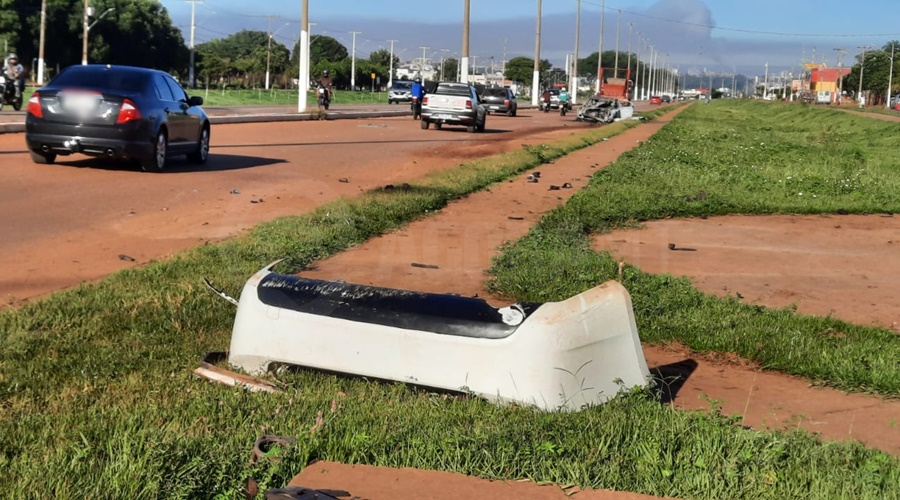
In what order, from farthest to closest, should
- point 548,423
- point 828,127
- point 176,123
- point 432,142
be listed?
point 828,127
point 432,142
point 176,123
point 548,423

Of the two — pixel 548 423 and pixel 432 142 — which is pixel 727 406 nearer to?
pixel 548 423

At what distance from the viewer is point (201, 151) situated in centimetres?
1722

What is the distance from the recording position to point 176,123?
52.7 ft

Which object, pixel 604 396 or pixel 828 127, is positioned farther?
pixel 828 127

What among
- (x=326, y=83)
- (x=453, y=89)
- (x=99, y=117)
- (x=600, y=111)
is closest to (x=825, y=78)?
(x=600, y=111)

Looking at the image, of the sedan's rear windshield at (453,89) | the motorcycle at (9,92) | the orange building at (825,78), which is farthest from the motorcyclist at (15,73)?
the orange building at (825,78)

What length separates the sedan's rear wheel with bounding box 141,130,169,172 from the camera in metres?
15.1

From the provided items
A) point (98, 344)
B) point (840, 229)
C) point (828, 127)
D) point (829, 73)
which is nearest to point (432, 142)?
point (840, 229)

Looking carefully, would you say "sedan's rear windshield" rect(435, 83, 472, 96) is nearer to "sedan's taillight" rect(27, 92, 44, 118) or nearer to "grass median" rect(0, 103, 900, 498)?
"sedan's taillight" rect(27, 92, 44, 118)

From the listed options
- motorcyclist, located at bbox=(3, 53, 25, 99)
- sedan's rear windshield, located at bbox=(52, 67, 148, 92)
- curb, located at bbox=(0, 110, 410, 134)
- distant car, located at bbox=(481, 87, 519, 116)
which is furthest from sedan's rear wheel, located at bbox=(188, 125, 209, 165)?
distant car, located at bbox=(481, 87, 519, 116)

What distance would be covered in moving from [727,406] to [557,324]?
1.13 meters

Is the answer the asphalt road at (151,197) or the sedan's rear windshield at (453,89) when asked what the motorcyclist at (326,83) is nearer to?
the sedan's rear windshield at (453,89)

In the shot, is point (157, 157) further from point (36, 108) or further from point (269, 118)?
point (269, 118)

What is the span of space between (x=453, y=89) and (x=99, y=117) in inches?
893
